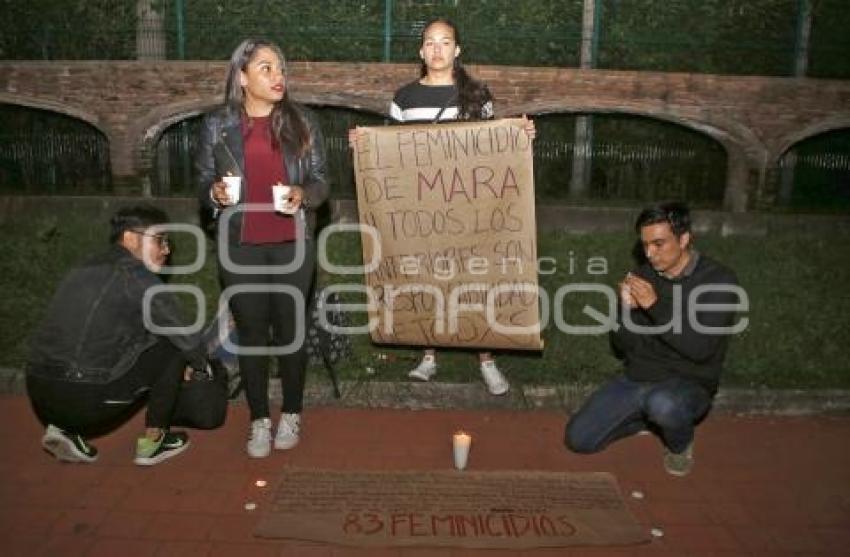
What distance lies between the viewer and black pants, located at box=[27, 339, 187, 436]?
13.4 ft

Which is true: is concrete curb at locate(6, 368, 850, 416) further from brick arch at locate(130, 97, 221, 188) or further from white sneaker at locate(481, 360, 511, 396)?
brick arch at locate(130, 97, 221, 188)

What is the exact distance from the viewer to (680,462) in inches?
170

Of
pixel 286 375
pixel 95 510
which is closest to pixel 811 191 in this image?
pixel 286 375

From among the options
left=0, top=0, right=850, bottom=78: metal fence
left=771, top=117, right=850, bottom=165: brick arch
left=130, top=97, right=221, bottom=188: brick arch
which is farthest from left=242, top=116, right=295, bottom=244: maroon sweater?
left=771, top=117, right=850, bottom=165: brick arch

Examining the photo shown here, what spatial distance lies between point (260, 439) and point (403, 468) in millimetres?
808

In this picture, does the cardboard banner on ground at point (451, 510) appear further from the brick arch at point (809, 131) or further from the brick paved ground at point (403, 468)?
the brick arch at point (809, 131)

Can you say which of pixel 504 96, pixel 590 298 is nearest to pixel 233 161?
pixel 590 298

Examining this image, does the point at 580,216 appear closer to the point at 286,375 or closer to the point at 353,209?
the point at 353,209

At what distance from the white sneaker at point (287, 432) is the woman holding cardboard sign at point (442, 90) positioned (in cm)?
191

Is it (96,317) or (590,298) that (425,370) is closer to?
(590,298)

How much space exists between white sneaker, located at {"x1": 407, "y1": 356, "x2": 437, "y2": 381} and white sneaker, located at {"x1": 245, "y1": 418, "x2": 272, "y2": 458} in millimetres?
1072

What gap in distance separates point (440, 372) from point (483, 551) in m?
1.86

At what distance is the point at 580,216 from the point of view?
8.57 meters

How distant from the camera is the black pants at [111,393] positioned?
4.07 metres
